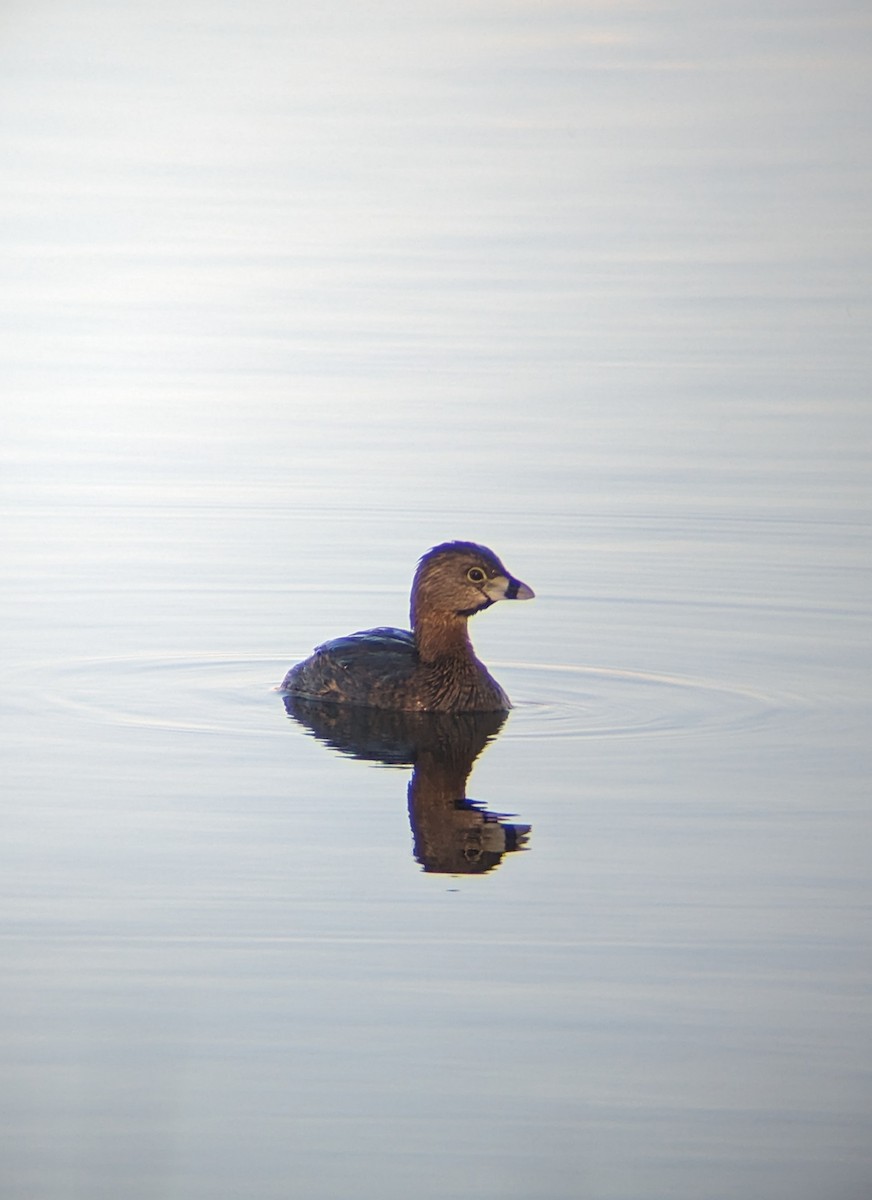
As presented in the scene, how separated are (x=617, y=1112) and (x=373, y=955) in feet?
4.39

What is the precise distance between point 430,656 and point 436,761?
122 cm

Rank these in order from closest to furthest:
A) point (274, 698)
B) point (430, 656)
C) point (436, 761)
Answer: point (436, 761) < point (274, 698) < point (430, 656)

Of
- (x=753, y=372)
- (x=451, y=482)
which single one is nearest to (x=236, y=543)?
(x=451, y=482)

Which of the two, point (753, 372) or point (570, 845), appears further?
point (753, 372)

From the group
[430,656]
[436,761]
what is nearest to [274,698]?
[430,656]

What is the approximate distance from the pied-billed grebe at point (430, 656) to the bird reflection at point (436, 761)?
0.07m

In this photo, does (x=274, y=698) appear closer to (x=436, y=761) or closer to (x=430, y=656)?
(x=430, y=656)

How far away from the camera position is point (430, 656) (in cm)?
1197

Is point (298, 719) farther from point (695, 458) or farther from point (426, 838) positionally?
point (695, 458)

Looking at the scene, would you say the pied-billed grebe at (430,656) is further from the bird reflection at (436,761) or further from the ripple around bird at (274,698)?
the ripple around bird at (274,698)

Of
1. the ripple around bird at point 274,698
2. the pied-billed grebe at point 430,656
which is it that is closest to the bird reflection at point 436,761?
the pied-billed grebe at point 430,656

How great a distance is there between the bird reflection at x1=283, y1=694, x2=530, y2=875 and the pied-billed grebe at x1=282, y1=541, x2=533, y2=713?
7 cm

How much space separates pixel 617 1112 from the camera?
698 cm

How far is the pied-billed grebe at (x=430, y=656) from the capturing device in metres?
11.7
